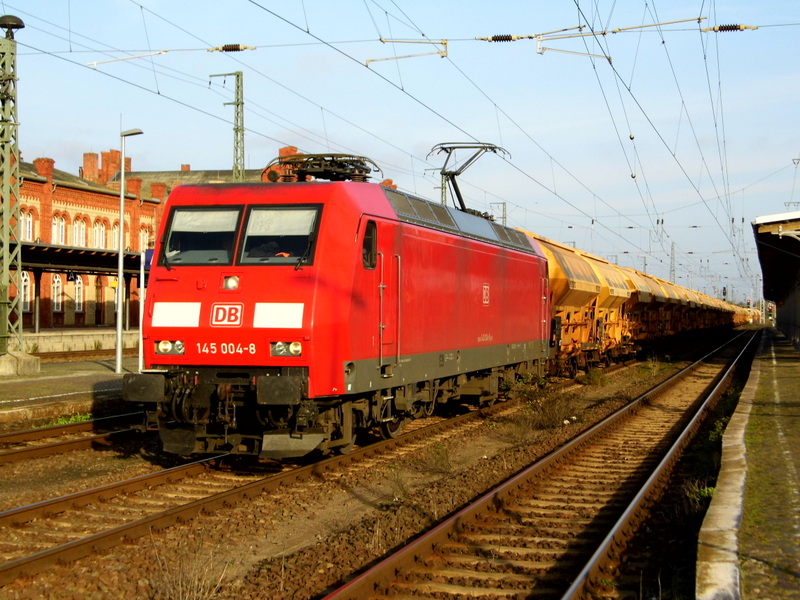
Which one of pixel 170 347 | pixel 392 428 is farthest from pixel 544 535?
pixel 392 428

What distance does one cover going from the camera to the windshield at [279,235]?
9.61 metres

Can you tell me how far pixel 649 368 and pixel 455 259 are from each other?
719 inches

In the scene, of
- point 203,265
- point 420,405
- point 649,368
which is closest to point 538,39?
point 420,405

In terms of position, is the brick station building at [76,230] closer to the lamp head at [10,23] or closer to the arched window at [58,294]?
the arched window at [58,294]

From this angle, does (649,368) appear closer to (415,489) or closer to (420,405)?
(420,405)

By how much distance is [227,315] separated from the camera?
949cm

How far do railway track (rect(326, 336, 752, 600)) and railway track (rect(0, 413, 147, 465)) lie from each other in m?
6.37

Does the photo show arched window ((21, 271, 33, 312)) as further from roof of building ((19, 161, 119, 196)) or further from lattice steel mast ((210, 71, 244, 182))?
lattice steel mast ((210, 71, 244, 182))

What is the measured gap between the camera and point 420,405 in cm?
1291

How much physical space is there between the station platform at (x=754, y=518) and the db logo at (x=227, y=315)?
5322 millimetres

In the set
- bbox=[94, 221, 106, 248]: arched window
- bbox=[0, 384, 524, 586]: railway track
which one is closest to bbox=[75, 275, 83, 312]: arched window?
bbox=[94, 221, 106, 248]: arched window


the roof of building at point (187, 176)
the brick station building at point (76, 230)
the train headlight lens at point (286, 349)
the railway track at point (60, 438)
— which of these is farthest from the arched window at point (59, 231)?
the train headlight lens at point (286, 349)

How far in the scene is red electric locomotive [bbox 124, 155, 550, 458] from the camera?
928cm

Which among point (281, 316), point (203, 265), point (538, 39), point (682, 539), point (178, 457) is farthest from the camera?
point (538, 39)
